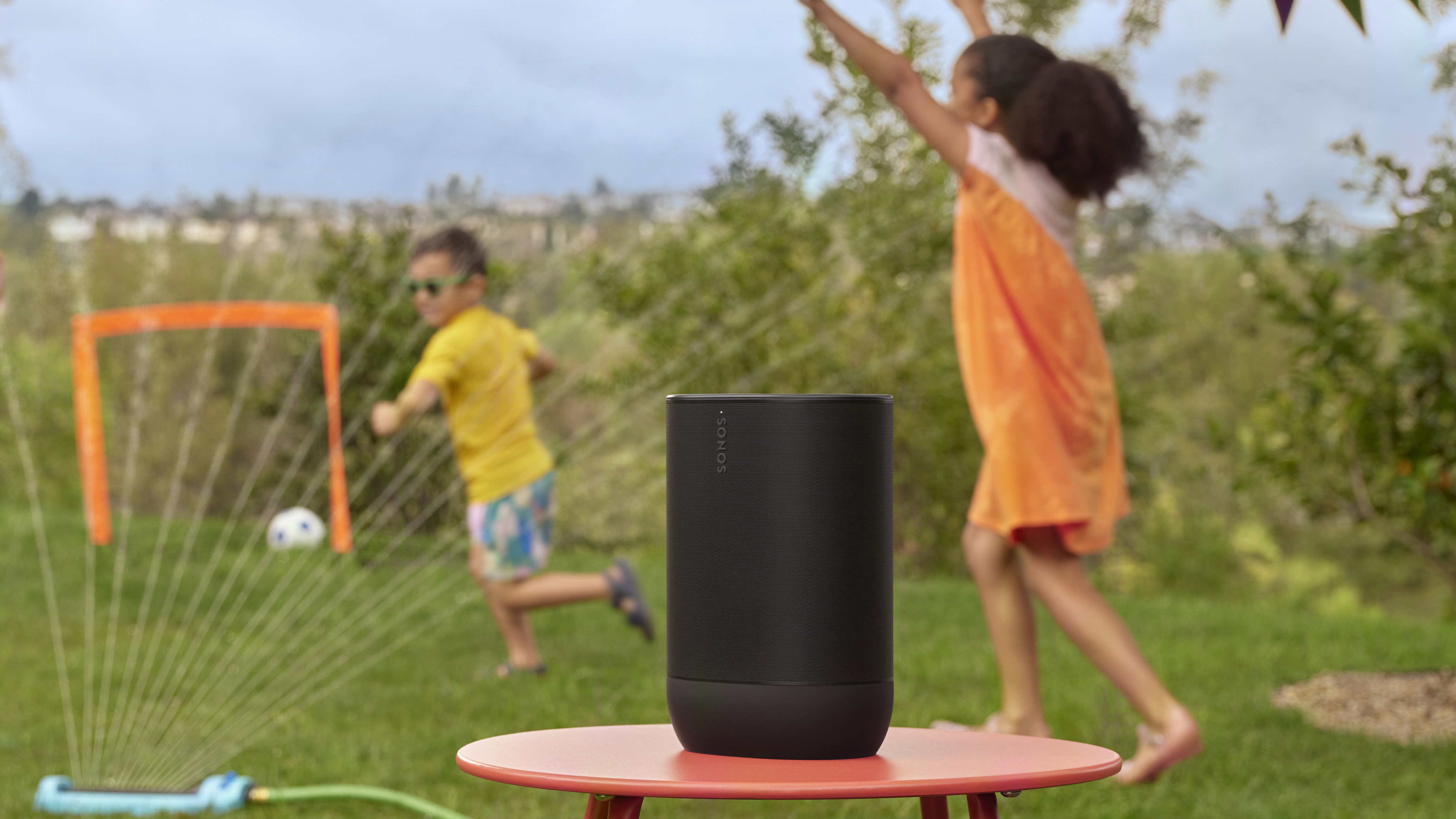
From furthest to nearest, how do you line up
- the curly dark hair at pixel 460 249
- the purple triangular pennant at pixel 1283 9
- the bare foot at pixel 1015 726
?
the curly dark hair at pixel 460 249 < the bare foot at pixel 1015 726 < the purple triangular pennant at pixel 1283 9

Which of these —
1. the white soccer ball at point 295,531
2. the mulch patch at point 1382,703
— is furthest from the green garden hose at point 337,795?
the white soccer ball at point 295,531

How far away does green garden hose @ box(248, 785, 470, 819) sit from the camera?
312 centimetres

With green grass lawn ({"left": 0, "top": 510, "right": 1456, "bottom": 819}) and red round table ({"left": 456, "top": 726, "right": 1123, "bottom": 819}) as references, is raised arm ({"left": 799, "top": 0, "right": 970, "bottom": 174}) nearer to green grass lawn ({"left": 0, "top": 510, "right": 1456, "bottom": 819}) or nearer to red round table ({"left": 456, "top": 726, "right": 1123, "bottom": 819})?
red round table ({"left": 456, "top": 726, "right": 1123, "bottom": 819})

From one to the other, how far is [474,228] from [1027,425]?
Answer: 7.86 ft

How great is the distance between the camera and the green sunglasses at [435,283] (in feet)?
15.0

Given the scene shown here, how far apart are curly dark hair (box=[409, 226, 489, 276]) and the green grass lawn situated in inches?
55.1

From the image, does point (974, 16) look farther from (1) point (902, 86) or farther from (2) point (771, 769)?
(2) point (771, 769)

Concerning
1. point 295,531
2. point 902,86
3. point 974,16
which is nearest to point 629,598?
point 974,16

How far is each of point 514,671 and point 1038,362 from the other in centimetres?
242

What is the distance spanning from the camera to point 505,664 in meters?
4.91

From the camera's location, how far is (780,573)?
3.89ft

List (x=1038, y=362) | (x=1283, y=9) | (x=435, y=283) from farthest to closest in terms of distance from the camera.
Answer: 1. (x=435, y=283)
2. (x=1038, y=362)
3. (x=1283, y=9)

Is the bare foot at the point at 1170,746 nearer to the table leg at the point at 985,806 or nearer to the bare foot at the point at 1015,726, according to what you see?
the bare foot at the point at 1015,726

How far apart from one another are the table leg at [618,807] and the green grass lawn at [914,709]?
6.66ft
